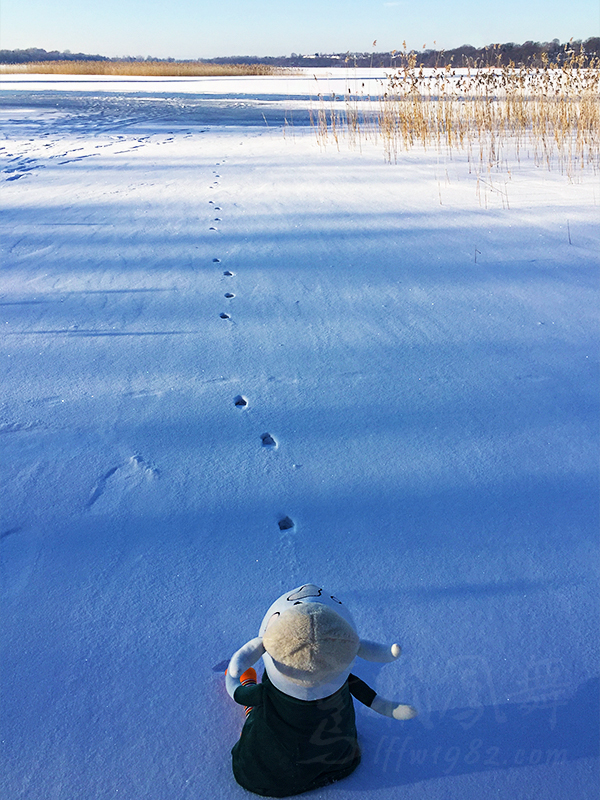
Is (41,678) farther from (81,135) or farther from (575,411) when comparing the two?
(81,135)

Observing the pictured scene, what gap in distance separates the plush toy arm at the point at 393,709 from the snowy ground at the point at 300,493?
0.28 ft

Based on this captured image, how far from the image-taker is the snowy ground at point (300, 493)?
0.72 meters

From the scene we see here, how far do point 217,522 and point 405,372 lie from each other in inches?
29.7

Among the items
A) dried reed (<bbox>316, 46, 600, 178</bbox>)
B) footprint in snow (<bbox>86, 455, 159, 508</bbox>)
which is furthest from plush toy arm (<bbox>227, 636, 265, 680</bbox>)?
dried reed (<bbox>316, 46, 600, 178</bbox>)

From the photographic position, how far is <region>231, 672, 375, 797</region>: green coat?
64 cm

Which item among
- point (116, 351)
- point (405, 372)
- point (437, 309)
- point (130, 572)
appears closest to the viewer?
point (130, 572)

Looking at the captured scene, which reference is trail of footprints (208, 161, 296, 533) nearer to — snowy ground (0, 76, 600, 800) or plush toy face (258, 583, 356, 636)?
snowy ground (0, 76, 600, 800)

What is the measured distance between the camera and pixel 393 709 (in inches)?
25.7

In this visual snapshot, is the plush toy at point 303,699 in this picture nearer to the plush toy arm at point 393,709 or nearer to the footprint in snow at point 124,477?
the plush toy arm at point 393,709

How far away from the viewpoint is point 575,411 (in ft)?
4.56

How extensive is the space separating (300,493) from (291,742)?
53 centimetres

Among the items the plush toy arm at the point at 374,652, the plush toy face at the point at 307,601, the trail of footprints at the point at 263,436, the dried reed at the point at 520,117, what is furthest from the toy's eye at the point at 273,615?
the dried reed at the point at 520,117

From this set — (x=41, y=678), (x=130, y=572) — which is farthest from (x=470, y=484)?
(x=41, y=678)

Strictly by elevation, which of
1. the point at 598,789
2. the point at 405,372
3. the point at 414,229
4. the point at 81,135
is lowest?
the point at 598,789
